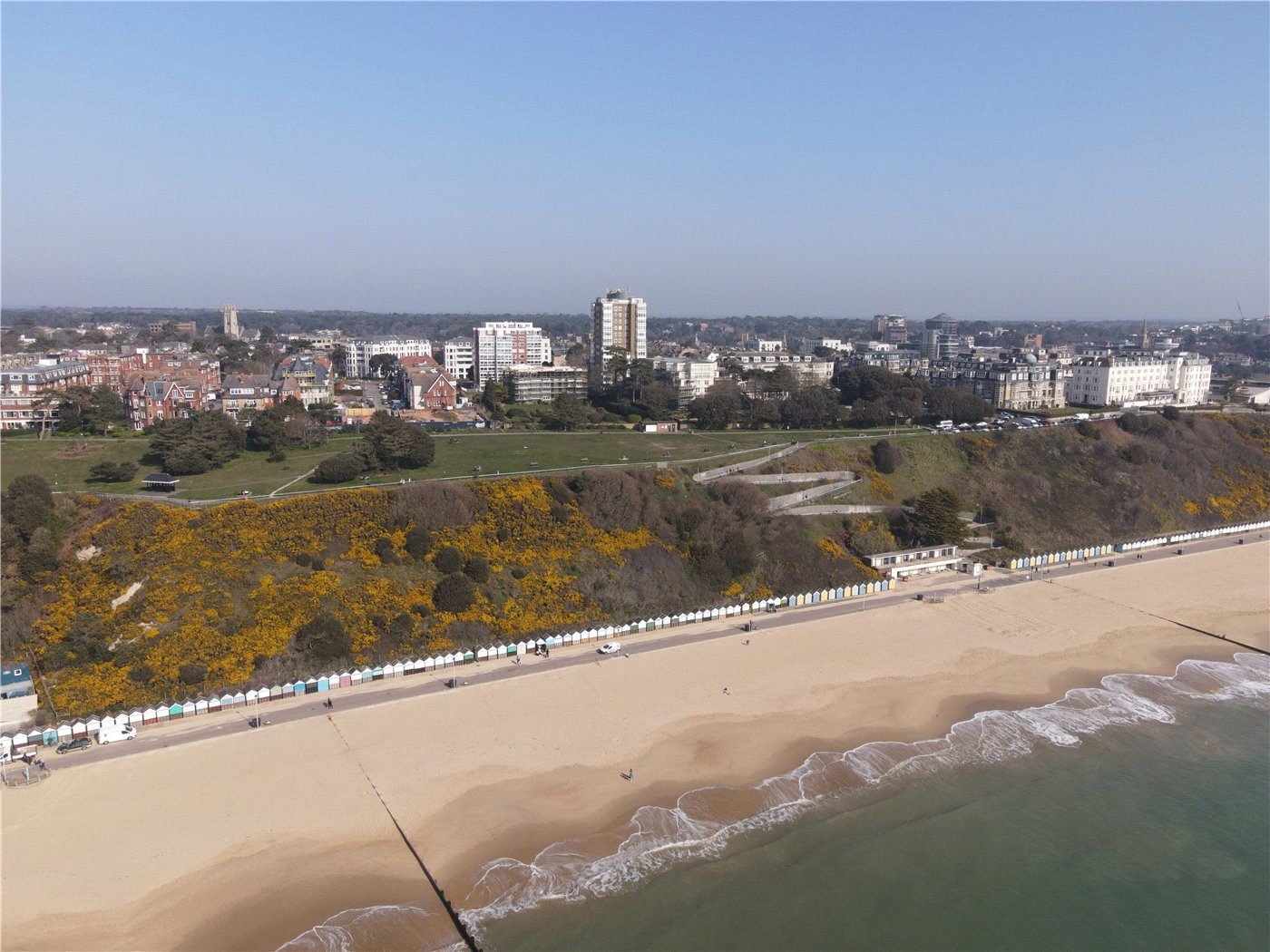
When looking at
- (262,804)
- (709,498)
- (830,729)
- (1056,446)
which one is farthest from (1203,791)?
(1056,446)

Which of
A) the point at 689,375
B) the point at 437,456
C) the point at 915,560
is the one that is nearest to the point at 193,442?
the point at 437,456

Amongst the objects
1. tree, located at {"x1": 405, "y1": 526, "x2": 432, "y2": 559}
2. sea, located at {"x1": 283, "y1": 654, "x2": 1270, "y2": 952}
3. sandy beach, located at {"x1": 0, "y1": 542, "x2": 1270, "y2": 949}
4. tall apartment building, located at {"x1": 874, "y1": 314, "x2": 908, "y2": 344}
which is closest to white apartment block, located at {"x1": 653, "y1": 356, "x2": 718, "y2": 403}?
sandy beach, located at {"x1": 0, "y1": 542, "x2": 1270, "y2": 949}

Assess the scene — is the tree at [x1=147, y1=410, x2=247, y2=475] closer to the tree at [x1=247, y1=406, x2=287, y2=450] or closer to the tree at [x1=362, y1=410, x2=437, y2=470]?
the tree at [x1=247, y1=406, x2=287, y2=450]

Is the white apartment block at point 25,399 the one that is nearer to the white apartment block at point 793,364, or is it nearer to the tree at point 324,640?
the tree at point 324,640

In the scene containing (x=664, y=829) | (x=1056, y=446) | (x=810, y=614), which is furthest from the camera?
(x=1056, y=446)

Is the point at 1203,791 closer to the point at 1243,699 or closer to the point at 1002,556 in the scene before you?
the point at 1243,699

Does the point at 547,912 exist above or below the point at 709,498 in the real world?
below
